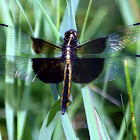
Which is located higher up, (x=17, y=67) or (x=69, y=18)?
(x=69, y=18)

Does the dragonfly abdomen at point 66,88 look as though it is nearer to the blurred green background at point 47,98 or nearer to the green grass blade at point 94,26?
the blurred green background at point 47,98

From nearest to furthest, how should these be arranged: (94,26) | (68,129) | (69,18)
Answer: (68,129) < (69,18) < (94,26)

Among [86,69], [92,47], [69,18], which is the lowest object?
[86,69]

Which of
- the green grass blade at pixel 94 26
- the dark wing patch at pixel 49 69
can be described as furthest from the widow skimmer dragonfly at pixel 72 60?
the green grass blade at pixel 94 26

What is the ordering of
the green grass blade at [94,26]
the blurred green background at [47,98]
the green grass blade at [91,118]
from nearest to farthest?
the green grass blade at [91,118] < the blurred green background at [47,98] < the green grass blade at [94,26]

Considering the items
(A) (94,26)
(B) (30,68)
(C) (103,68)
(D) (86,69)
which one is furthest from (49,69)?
(A) (94,26)

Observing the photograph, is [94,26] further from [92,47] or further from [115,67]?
[115,67]

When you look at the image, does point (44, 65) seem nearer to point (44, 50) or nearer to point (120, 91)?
point (44, 50)
